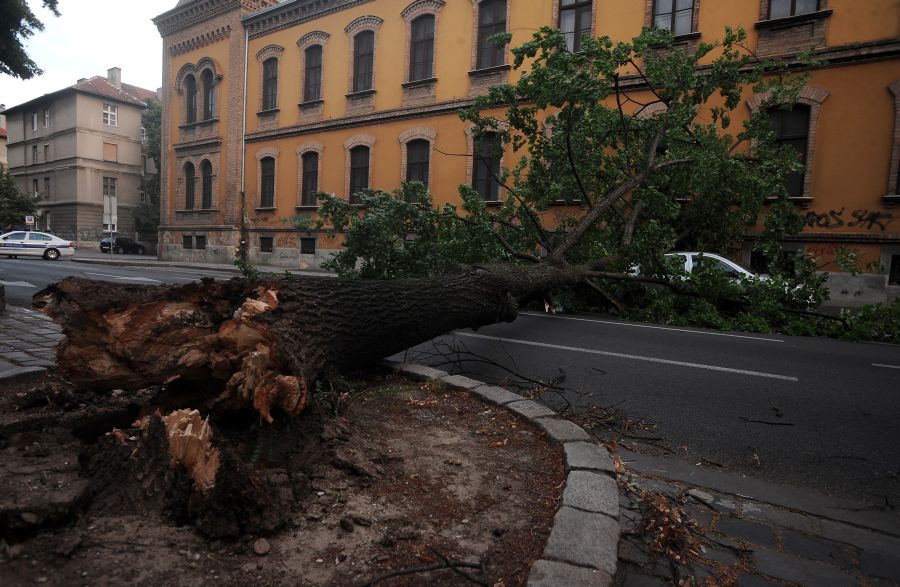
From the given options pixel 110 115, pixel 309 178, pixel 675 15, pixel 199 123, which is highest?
pixel 110 115

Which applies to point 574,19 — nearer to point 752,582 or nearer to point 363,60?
point 363,60

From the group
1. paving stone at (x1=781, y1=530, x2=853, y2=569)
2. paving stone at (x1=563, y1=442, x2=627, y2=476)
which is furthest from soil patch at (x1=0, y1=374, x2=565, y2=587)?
paving stone at (x1=781, y1=530, x2=853, y2=569)

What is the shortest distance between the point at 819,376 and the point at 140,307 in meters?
6.28

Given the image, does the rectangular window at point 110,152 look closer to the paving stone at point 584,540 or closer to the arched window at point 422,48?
the arched window at point 422,48

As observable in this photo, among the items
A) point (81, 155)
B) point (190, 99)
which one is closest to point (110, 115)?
point (81, 155)

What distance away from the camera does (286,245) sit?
2450 centimetres

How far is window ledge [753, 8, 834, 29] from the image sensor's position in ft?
45.2

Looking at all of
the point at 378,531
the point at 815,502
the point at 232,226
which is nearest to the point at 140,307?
the point at 378,531

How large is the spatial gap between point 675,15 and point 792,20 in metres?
3.05

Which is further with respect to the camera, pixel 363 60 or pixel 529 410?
pixel 363 60

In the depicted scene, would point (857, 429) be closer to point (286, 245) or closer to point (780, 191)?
point (780, 191)

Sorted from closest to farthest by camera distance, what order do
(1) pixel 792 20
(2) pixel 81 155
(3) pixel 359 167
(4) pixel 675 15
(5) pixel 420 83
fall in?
(1) pixel 792 20 < (4) pixel 675 15 < (5) pixel 420 83 < (3) pixel 359 167 < (2) pixel 81 155

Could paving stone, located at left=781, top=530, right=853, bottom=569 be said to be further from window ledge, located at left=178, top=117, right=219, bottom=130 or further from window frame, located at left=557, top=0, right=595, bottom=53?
window ledge, located at left=178, top=117, right=219, bottom=130

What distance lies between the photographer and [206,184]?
27.8 meters
